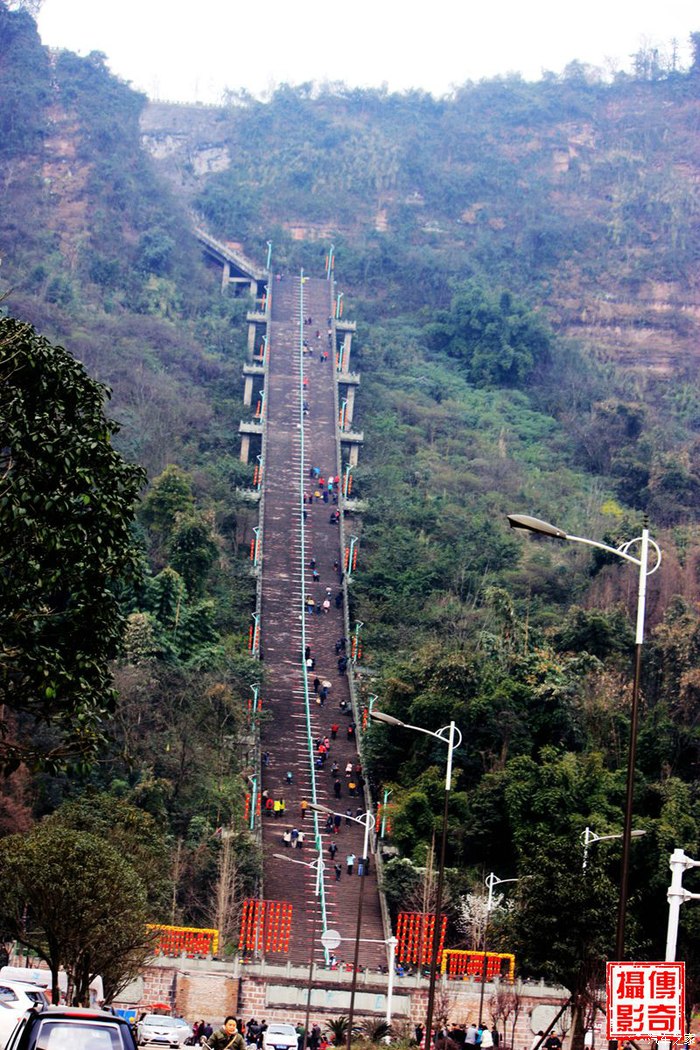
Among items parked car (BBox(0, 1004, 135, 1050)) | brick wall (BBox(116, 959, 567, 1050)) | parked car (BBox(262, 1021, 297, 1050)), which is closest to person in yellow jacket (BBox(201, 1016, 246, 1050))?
parked car (BBox(0, 1004, 135, 1050))

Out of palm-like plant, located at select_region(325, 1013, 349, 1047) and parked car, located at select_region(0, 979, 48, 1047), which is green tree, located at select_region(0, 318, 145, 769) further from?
palm-like plant, located at select_region(325, 1013, 349, 1047)

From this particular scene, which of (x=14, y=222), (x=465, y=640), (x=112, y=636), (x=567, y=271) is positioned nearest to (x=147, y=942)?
(x=112, y=636)

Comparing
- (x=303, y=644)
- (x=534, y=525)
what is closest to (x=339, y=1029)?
(x=303, y=644)

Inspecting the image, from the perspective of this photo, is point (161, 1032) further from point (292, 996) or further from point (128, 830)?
point (292, 996)

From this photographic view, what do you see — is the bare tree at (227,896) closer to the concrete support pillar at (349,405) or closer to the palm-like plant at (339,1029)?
the palm-like plant at (339,1029)

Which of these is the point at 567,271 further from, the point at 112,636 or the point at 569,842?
the point at 112,636

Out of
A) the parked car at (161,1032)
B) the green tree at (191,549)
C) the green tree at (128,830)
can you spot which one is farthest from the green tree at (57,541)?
the green tree at (191,549)
